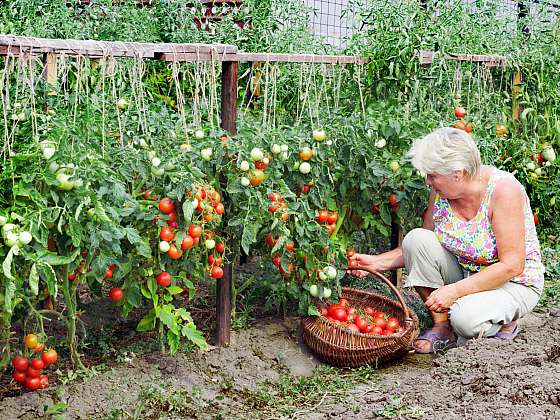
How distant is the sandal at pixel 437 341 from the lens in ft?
12.0

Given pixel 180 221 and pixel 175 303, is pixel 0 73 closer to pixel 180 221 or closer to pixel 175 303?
pixel 180 221

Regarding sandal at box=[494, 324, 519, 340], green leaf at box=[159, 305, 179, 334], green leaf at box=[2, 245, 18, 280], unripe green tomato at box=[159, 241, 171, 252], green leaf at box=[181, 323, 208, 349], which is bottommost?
sandal at box=[494, 324, 519, 340]

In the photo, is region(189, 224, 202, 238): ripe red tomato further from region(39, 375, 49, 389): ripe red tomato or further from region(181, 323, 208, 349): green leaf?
region(39, 375, 49, 389): ripe red tomato

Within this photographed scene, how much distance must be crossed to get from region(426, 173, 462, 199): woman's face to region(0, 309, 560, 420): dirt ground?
0.65 metres

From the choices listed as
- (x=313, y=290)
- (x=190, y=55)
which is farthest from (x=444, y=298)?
(x=190, y=55)

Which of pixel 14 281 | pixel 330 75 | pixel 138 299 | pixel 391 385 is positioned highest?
pixel 330 75

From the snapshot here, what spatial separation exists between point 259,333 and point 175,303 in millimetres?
508

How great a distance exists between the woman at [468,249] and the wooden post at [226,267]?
62 centimetres

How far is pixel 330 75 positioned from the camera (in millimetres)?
4672

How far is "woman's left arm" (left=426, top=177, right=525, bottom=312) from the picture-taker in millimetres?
3422

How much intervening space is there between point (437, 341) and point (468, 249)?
0.46m

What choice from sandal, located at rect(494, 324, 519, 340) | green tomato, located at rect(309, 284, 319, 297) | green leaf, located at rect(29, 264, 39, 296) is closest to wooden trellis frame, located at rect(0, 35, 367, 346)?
green tomato, located at rect(309, 284, 319, 297)

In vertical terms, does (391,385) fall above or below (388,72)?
below

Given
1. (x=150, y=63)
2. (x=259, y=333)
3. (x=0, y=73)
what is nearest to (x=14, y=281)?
(x=0, y=73)
